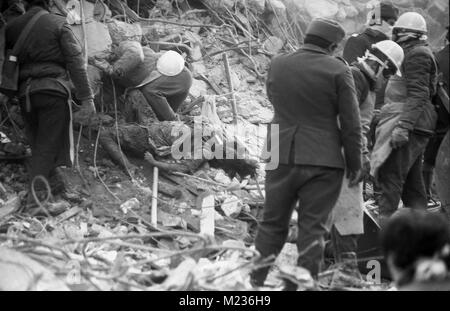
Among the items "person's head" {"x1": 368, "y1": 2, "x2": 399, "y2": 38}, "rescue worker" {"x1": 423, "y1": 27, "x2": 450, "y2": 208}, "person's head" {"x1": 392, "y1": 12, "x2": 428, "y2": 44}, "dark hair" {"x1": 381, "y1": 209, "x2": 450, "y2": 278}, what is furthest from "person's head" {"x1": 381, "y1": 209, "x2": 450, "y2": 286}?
"person's head" {"x1": 368, "y1": 2, "x2": 399, "y2": 38}

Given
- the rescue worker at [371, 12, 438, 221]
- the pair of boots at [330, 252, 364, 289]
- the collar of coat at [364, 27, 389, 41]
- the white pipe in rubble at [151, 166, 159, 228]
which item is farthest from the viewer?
the collar of coat at [364, 27, 389, 41]

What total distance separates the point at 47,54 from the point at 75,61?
0.84 ft

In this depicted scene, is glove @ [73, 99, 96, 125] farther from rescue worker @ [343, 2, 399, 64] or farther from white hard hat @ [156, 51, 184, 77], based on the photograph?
rescue worker @ [343, 2, 399, 64]

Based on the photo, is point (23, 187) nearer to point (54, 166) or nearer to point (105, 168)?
point (54, 166)

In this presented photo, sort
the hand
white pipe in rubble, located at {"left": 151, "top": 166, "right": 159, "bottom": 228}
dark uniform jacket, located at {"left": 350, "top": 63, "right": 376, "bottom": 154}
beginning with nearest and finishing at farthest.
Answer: the hand → dark uniform jacket, located at {"left": 350, "top": 63, "right": 376, "bottom": 154} → white pipe in rubble, located at {"left": 151, "top": 166, "right": 159, "bottom": 228}

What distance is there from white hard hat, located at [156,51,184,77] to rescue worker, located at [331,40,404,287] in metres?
2.48

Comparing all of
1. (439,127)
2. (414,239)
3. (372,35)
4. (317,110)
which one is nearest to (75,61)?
(317,110)

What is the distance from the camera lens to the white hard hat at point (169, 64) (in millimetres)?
8438

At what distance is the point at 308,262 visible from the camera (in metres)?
5.42

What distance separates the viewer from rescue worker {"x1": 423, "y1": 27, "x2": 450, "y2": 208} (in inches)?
292

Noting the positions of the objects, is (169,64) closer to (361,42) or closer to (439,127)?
(361,42)

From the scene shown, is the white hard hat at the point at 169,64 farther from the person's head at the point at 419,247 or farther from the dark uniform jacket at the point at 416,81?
the person's head at the point at 419,247

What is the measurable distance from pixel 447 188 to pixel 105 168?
349 centimetres
